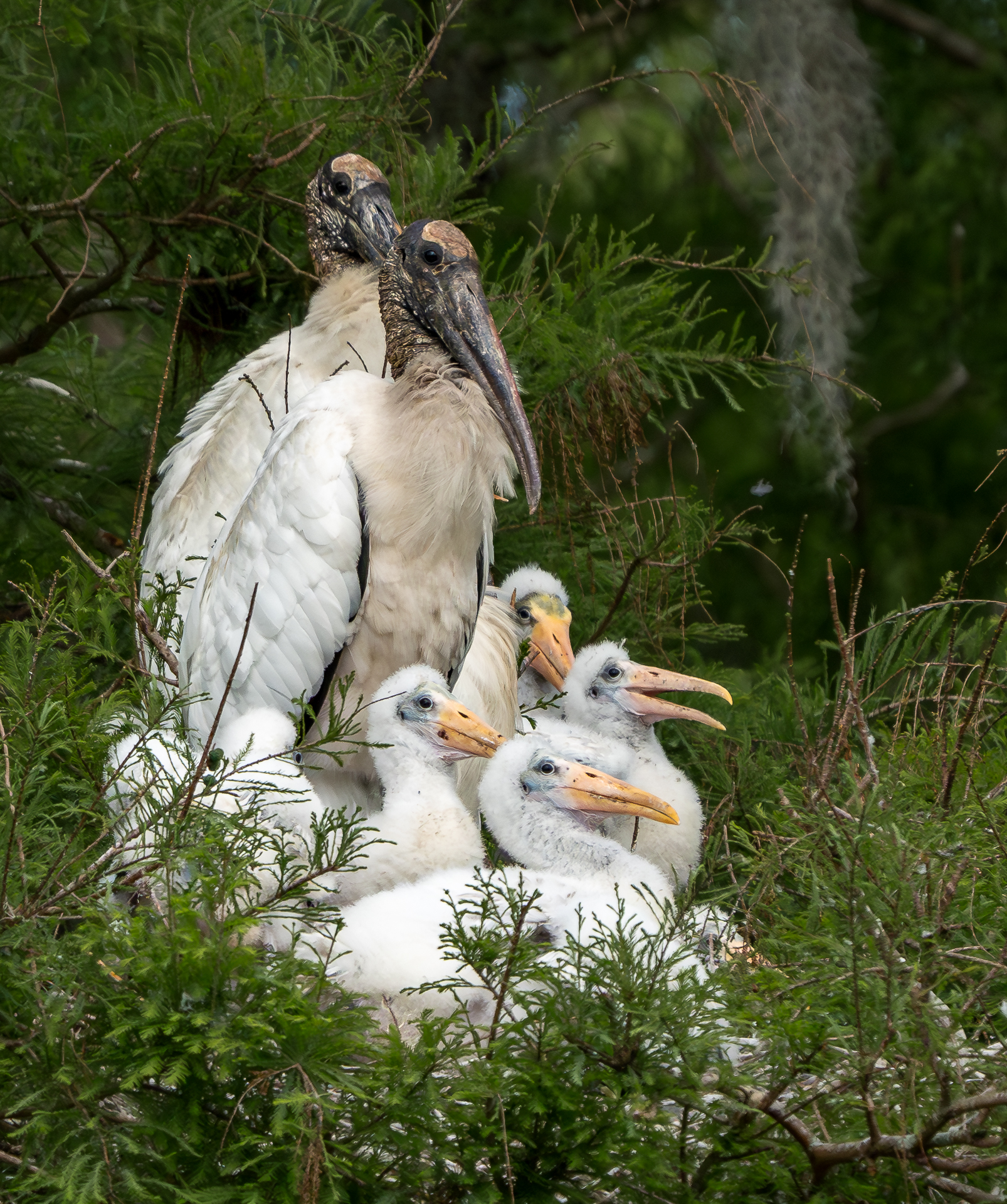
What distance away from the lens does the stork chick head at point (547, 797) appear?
9.14ft

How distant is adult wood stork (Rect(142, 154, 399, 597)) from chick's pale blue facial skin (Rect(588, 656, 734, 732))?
0.91 metres

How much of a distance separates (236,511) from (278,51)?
1.59m

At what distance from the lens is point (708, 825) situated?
3217 mm

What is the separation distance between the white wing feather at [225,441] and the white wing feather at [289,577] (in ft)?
1.33

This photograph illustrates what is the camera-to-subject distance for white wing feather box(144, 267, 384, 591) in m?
3.47

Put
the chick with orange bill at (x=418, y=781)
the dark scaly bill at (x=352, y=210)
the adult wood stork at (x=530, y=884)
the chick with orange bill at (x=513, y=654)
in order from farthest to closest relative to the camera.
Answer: the dark scaly bill at (x=352, y=210) → the chick with orange bill at (x=513, y=654) → the chick with orange bill at (x=418, y=781) → the adult wood stork at (x=530, y=884)

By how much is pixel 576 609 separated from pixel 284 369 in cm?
101

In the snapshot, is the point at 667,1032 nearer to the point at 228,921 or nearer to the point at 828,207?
the point at 228,921

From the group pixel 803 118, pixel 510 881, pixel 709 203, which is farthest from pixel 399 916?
pixel 709 203

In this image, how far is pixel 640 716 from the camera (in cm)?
330

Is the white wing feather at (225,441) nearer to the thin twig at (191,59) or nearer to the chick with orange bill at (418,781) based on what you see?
the thin twig at (191,59)

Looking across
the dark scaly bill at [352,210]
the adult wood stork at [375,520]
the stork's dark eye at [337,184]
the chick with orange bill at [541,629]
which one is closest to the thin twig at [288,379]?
the adult wood stork at [375,520]

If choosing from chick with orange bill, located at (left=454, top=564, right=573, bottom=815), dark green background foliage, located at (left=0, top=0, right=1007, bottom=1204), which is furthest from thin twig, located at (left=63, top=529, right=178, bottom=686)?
chick with orange bill, located at (left=454, top=564, right=573, bottom=815)

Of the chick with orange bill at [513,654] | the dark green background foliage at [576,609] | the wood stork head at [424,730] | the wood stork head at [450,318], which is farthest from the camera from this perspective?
the chick with orange bill at [513,654]
